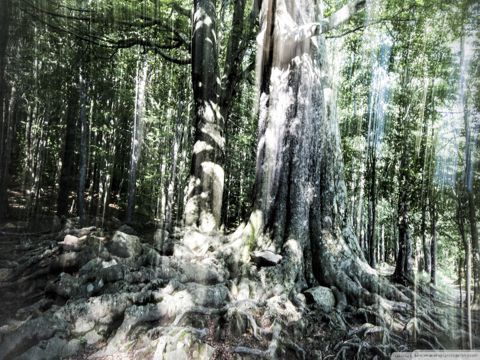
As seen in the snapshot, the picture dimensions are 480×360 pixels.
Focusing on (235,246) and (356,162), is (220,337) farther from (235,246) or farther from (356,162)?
(356,162)

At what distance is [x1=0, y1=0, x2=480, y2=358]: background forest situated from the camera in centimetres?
428

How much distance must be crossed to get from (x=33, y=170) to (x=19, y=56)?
20.8ft

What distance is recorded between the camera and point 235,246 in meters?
4.22

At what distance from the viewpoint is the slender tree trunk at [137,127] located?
12.0m

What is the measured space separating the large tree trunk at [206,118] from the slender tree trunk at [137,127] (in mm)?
6346

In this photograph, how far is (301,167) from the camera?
4.23 metres

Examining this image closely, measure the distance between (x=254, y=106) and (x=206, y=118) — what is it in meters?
2.72

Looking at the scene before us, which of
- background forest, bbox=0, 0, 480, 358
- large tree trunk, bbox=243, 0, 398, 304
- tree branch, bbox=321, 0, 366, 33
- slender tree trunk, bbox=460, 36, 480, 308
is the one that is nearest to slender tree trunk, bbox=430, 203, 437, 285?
background forest, bbox=0, 0, 480, 358

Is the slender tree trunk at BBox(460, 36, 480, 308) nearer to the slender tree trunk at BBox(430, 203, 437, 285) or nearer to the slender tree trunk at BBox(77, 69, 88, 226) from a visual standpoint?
the slender tree trunk at BBox(430, 203, 437, 285)

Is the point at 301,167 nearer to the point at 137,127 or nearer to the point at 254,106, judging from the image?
the point at 254,106

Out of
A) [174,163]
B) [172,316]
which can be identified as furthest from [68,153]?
[172,316]

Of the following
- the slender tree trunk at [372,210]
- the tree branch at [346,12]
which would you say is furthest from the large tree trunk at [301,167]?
the slender tree trunk at [372,210]

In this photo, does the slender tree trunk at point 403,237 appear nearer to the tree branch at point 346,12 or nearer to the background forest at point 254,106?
the background forest at point 254,106

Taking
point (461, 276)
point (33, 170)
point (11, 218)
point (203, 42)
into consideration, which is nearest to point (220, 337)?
point (461, 276)
